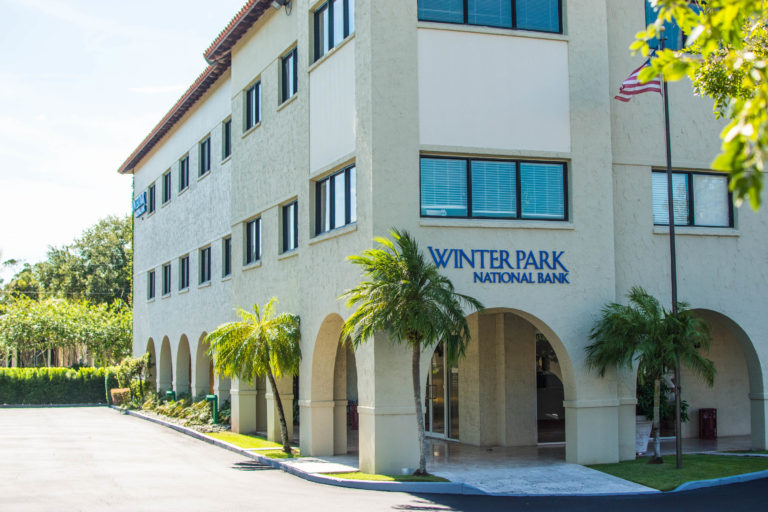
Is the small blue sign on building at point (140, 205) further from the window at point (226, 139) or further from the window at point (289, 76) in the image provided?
the window at point (289, 76)

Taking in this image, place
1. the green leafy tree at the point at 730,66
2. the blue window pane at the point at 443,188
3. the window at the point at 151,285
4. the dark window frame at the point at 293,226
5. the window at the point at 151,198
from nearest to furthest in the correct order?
1. the green leafy tree at the point at 730,66
2. the blue window pane at the point at 443,188
3. the dark window frame at the point at 293,226
4. the window at the point at 151,285
5. the window at the point at 151,198

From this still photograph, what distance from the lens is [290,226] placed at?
2227cm

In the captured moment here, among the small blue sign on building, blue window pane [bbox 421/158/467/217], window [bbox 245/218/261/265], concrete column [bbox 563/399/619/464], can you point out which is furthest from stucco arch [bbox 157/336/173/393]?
concrete column [bbox 563/399/619/464]

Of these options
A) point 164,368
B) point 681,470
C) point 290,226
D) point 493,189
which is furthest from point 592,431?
point 164,368

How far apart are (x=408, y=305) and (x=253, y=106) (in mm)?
12953

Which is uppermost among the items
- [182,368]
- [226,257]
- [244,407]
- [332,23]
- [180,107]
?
[180,107]

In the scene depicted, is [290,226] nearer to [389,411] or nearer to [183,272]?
[389,411]

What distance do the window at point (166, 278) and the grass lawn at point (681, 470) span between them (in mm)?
25392

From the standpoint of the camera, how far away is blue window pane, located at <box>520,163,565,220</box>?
57.3ft

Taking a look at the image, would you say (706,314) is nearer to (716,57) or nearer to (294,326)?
(716,57)

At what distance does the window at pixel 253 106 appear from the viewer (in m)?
25.5

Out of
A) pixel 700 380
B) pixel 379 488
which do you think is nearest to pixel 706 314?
pixel 700 380

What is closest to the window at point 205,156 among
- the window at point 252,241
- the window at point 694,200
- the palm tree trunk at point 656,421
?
the window at point 252,241

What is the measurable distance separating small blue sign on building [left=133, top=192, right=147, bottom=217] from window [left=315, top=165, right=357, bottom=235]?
2490cm
